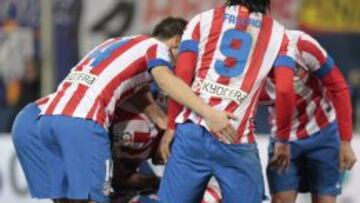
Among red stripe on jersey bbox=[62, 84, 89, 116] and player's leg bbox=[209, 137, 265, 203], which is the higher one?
red stripe on jersey bbox=[62, 84, 89, 116]

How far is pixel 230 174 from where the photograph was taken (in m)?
5.52

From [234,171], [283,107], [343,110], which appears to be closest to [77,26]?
[343,110]

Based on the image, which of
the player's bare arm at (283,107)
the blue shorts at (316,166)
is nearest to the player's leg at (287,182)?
the blue shorts at (316,166)

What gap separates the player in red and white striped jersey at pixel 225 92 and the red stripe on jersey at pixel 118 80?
346mm

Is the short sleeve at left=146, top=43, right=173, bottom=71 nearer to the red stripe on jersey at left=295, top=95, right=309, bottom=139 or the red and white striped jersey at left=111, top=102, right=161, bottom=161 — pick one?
the red and white striped jersey at left=111, top=102, right=161, bottom=161

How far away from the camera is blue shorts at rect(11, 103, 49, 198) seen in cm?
604

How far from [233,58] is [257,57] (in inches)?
4.6

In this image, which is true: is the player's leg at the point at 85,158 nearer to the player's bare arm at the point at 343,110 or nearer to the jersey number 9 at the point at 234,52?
the jersey number 9 at the point at 234,52

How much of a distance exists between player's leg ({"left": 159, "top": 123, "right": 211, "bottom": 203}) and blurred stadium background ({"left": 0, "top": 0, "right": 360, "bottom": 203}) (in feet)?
20.2

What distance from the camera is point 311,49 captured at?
642 centimetres

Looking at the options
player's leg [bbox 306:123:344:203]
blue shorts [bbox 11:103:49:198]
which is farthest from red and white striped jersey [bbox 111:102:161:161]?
player's leg [bbox 306:123:344:203]

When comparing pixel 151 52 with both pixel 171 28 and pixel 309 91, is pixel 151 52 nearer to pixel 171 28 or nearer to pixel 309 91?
pixel 171 28

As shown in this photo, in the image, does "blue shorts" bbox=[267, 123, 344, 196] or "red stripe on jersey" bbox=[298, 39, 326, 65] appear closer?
"red stripe on jersey" bbox=[298, 39, 326, 65]

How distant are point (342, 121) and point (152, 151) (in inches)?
40.8
